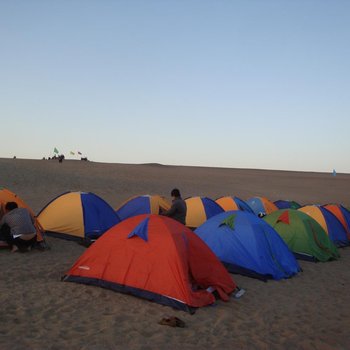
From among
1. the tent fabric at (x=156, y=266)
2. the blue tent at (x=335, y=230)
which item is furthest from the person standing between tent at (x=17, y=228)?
the blue tent at (x=335, y=230)

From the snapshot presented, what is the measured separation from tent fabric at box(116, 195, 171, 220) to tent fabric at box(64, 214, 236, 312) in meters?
6.38

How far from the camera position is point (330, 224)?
13.4m

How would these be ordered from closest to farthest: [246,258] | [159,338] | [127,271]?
1. [159,338]
2. [127,271]
3. [246,258]

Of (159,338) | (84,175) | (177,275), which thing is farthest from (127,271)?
(84,175)

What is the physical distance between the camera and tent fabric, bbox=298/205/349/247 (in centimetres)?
1320

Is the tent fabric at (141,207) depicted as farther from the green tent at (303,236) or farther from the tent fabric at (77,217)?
the green tent at (303,236)

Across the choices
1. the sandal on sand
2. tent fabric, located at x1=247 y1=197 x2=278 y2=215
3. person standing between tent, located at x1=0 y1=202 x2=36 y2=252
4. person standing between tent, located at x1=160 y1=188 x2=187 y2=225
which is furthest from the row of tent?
tent fabric, located at x1=247 y1=197 x2=278 y2=215

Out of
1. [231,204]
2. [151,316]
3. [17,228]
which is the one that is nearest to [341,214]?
[231,204]

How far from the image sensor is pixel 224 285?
7.08m

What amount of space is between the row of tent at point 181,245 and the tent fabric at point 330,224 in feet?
0.10

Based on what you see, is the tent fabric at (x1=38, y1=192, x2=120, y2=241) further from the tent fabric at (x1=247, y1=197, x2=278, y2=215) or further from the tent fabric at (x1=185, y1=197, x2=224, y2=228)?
the tent fabric at (x1=247, y1=197, x2=278, y2=215)

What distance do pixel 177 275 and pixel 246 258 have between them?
275 centimetres

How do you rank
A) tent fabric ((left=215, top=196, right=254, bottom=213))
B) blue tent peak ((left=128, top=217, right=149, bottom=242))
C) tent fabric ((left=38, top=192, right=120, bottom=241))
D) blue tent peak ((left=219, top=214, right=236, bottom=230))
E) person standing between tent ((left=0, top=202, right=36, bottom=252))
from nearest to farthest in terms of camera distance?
1. blue tent peak ((left=128, top=217, right=149, bottom=242))
2. blue tent peak ((left=219, top=214, right=236, bottom=230))
3. person standing between tent ((left=0, top=202, right=36, bottom=252))
4. tent fabric ((left=38, top=192, right=120, bottom=241))
5. tent fabric ((left=215, top=196, right=254, bottom=213))

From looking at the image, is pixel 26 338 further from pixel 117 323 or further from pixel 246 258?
pixel 246 258
